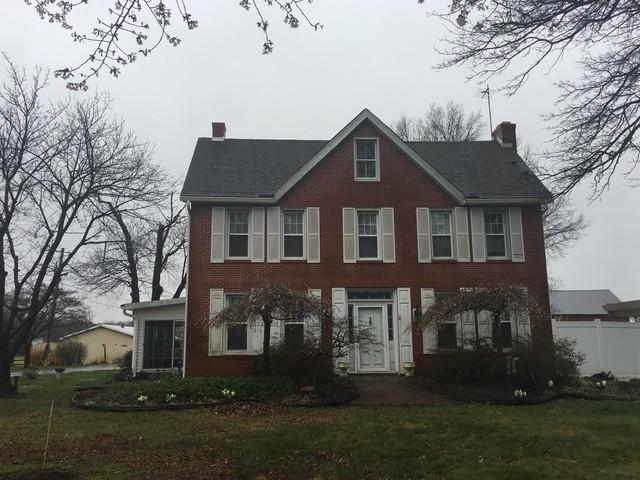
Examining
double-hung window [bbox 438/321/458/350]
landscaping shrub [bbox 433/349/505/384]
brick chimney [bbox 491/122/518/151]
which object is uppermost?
brick chimney [bbox 491/122/518/151]

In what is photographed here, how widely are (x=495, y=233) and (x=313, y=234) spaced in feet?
18.9

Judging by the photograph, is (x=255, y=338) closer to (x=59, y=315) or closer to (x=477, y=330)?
(x=477, y=330)

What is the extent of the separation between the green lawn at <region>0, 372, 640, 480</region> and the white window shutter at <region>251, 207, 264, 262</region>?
5868 mm

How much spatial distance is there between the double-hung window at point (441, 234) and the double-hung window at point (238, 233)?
5.77 m

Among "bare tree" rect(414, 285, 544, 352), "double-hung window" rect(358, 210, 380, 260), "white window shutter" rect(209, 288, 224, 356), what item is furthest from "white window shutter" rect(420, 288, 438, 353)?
"white window shutter" rect(209, 288, 224, 356)

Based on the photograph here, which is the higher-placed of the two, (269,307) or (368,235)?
(368,235)

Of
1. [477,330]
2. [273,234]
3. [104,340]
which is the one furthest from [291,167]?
[104,340]

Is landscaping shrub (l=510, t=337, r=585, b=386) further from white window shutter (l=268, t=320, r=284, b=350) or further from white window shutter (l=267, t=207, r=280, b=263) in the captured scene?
white window shutter (l=267, t=207, r=280, b=263)

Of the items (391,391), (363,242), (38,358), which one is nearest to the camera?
(391,391)

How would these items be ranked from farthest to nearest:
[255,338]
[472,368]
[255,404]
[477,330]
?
[255,338], [477,330], [472,368], [255,404]

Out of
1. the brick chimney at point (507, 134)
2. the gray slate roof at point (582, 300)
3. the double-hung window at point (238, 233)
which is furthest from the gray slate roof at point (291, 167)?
the gray slate roof at point (582, 300)

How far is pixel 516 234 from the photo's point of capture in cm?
1738

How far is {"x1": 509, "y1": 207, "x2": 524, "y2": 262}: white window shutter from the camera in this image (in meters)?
17.2

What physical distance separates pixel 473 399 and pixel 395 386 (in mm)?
2353
